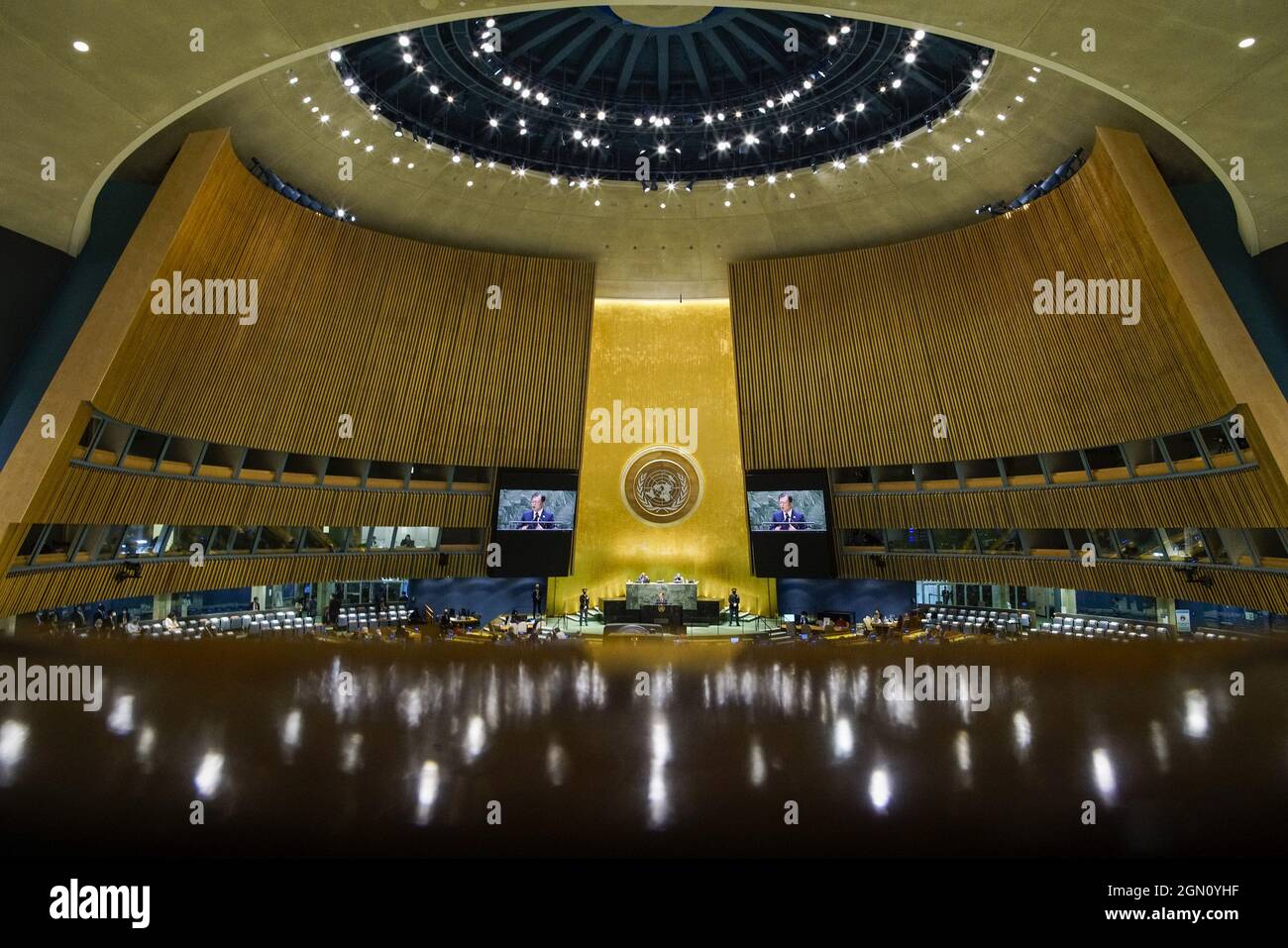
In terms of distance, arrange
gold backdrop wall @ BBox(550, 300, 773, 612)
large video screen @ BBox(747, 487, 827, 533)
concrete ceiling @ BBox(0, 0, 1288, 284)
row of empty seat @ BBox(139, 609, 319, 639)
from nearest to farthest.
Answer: concrete ceiling @ BBox(0, 0, 1288, 284)
row of empty seat @ BBox(139, 609, 319, 639)
large video screen @ BBox(747, 487, 827, 533)
gold backdrop wall @ BBox(550, 300, 773, 612)

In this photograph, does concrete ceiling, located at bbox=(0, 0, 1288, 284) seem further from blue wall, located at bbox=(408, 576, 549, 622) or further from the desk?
the desk

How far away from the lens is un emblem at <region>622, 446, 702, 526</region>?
63.9ft

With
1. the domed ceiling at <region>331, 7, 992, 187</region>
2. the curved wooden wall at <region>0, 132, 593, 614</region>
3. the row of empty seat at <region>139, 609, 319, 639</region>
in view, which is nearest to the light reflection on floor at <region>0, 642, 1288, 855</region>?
the curved wooden wall at <region>0, 132, 593, 614</region>

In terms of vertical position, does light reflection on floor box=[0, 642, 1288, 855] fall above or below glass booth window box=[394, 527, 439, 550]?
below

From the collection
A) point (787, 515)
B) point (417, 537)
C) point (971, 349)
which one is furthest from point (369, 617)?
point (971, 349)

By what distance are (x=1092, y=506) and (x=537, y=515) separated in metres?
10.9

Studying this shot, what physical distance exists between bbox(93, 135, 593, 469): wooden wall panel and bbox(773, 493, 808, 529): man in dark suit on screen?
4829 millimetres

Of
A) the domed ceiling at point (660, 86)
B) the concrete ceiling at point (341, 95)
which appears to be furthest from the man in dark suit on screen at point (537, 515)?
the concrete ceiling at point (341, 95)

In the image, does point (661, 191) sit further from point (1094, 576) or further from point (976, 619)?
point (976, 619)

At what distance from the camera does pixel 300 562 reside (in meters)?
14.7

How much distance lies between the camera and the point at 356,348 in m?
14.8

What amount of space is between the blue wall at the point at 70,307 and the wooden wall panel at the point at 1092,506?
14.1 m

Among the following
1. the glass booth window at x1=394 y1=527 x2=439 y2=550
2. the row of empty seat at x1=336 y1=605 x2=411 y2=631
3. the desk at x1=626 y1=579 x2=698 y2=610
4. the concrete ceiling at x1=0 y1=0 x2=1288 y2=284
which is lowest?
the row of empty seat at x1=336 y1=605 x2=411 y2=631
